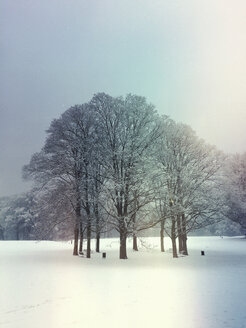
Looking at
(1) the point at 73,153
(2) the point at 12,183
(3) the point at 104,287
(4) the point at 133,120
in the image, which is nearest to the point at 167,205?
(4) the point at 133,120

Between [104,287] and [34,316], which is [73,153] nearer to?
[104,287]

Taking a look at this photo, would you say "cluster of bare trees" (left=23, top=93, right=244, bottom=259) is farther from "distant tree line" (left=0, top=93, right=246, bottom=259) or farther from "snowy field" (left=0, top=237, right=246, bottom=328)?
"snowy field" (left=0, top=237, right=246, bottom=328)

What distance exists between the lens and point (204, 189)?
97.9 feet

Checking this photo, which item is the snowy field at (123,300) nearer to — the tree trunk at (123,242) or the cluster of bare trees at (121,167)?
the tree trunk at (123,242)

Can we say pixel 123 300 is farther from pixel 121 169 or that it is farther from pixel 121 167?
pixel 121 167

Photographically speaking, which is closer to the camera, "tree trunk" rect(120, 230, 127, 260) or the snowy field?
the snowy field

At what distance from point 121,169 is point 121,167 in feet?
0.54

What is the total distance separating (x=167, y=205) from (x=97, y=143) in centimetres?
765

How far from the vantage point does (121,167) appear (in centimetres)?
2491

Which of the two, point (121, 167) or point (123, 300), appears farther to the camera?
point (121, 167)

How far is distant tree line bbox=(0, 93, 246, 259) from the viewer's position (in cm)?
2461

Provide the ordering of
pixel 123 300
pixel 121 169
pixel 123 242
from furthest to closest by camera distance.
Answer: pixel 123 242 → pixel 121 169 → pixel 123 300

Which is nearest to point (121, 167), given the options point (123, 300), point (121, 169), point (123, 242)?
point (121, 169)

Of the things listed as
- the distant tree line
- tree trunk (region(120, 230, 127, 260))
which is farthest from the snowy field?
the distant tree line
